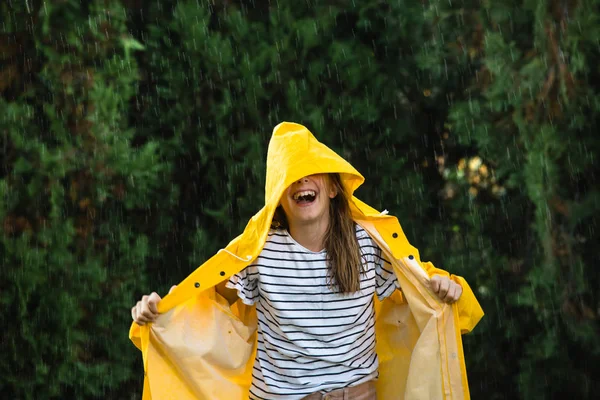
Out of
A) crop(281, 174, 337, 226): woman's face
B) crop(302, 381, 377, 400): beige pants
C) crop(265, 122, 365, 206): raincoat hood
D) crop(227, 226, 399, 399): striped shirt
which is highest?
crop(265, 122, 365, 206): raincoat hood

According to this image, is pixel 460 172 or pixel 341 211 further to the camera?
pixel 460 172

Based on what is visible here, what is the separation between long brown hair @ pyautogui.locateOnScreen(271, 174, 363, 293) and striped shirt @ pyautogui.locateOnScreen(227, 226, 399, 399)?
0.12ft

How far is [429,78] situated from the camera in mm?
5145

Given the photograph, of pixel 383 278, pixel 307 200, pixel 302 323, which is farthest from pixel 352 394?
pixel 307 200

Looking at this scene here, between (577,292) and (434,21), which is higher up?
(434,21)

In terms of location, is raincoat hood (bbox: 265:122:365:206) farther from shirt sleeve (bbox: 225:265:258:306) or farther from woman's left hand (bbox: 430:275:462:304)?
woman's left hand (bbox: 430:275:462:304)

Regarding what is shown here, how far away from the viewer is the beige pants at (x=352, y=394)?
3.25 meters

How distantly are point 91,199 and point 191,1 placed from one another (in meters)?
1.26

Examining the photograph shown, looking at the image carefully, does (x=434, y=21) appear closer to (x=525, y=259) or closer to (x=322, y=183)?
(x=525, y=259)

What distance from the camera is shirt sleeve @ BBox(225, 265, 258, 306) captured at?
3.41m

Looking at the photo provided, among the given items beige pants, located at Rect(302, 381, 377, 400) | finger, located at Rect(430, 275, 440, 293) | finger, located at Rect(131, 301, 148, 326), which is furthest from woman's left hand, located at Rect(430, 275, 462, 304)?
finger, located at Rect(131, 301, 148, 326)

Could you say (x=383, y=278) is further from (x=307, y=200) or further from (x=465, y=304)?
(x=307, y=200)

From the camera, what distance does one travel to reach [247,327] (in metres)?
3.59

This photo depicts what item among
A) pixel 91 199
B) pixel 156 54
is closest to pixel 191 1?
pixel 156 54
